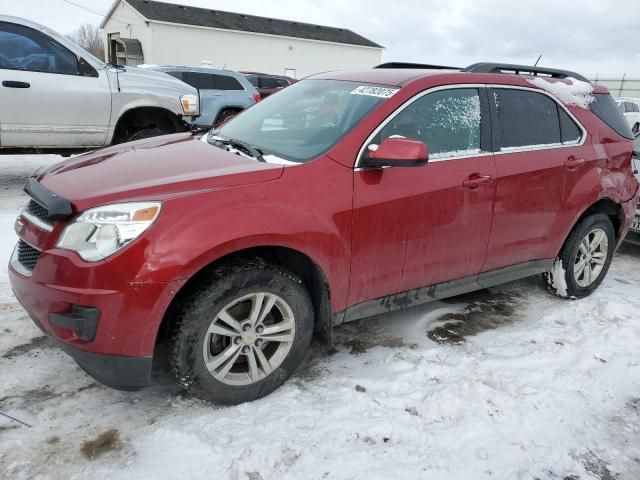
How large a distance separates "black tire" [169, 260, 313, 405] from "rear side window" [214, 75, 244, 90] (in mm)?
10356

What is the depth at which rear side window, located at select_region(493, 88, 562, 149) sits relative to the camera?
3.56m

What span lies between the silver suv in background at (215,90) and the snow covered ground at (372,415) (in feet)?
28.6

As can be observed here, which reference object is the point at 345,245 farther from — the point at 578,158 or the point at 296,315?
the point at 578,158

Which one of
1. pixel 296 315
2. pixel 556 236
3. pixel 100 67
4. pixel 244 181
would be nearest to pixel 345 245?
pixel 296 315

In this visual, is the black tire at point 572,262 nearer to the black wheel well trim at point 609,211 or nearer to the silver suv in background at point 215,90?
the black wheel well trim at point 609,211

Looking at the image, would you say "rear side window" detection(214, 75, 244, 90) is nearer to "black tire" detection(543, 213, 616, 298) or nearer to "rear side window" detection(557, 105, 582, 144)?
"rear side window" detection(557, 105, 582, 144)

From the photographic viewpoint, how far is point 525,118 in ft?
12.1

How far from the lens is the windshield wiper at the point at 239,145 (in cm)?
289

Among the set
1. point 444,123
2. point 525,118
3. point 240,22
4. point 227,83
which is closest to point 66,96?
point 444,123

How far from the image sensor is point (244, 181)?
2.55m

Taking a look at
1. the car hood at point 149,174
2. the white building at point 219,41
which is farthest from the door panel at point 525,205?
the white building at point 219,41

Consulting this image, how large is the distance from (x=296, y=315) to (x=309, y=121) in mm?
1243

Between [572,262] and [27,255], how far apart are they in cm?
379

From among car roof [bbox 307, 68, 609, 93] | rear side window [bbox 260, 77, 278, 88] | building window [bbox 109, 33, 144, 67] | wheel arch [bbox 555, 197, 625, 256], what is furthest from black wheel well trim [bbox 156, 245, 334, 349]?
building window [bbox 109, 33, 144, 67]
